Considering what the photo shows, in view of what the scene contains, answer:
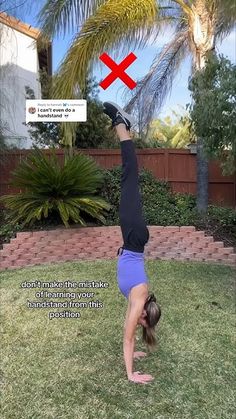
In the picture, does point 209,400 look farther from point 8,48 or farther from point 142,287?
point 8,48

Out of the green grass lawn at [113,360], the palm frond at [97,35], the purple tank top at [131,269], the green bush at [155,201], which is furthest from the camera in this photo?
the green bush at [155,201]

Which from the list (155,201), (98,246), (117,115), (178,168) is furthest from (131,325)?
(178,168)

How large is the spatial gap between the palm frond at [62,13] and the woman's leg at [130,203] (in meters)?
6.95

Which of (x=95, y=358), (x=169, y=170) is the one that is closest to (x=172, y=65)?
(x=169, y=170)

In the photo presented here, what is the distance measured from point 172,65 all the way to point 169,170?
3197 millimetres

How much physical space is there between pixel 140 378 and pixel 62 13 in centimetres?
785

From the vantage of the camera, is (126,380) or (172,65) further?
(172,65)

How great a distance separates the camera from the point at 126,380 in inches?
164

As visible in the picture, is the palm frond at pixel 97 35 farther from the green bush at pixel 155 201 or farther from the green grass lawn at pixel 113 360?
the green grass lawn at pixel 113 360

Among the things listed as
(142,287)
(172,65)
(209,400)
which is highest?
(172,65)

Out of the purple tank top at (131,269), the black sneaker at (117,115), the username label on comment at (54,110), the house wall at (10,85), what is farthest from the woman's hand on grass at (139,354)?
the house wall at (10,85)

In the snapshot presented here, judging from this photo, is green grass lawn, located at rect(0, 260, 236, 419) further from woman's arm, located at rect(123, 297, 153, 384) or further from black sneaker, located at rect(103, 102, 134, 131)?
black sneaker, located at rect(103, 102, 134, 131)

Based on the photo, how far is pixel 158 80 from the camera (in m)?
14.1

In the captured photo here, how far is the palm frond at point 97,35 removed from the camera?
1001cm
